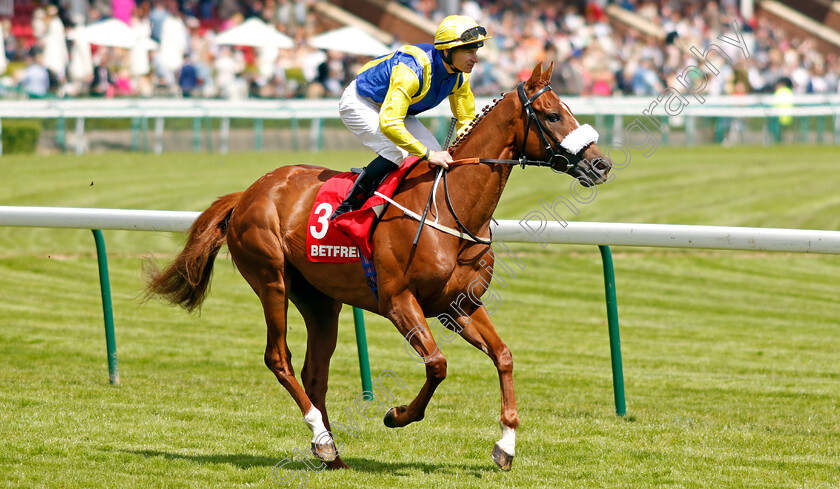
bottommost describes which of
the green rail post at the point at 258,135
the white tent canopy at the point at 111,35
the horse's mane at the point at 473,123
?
the green rail post at the point at 258,135

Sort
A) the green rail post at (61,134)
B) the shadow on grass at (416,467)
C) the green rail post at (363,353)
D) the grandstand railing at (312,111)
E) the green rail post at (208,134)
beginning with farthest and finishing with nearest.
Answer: the green rail post at (208,134) → the green rail post at (61,134) → the grandstand railing at (312,111) → the green rail post at (363,353) → the shadow on grass at (416,467)

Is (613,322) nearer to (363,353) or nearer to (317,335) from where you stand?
(363,353)

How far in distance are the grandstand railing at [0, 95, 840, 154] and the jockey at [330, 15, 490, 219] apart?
13.6 m

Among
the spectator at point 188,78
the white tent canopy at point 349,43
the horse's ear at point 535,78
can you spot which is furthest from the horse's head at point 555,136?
the white tent canopy at point 349,43

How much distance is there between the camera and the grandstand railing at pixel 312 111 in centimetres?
1864

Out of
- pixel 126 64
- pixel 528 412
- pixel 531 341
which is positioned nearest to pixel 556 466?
pixel 528 412

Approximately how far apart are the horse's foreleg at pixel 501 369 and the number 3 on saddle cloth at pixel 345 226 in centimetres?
48

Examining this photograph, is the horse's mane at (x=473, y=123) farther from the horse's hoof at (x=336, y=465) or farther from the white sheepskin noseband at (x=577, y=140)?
the horse's hoof at (x=336, y=465)

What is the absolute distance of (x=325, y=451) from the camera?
5.06m

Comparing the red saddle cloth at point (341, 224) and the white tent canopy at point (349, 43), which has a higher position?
the red saddle cloth at point (341, 224)

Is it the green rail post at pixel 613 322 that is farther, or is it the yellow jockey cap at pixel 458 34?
the green rail post at pixel 613 322

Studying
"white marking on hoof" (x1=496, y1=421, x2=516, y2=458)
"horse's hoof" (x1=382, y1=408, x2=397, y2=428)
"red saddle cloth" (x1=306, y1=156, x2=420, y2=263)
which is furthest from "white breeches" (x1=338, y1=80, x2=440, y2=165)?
"white marking on hoof" (x1=496, y1=421, x2=516, y2=458)

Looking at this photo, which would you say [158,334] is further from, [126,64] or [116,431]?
[126,64]

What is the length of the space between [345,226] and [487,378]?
259 centimetres
